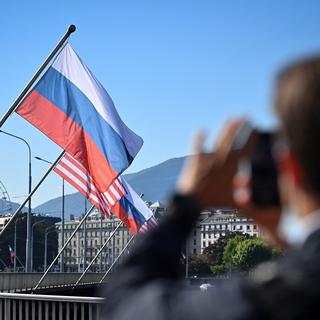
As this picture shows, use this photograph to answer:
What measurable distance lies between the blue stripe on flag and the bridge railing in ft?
17.1

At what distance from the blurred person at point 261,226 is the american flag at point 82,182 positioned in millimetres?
20295

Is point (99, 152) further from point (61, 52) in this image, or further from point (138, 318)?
point (138, 318)

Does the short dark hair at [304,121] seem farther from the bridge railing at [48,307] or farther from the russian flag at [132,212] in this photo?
the russian flag at [132,212]

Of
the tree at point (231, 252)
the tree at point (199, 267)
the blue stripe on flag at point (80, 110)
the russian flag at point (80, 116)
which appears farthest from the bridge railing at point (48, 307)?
the tree at point (231, 252)

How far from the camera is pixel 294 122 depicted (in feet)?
4.63

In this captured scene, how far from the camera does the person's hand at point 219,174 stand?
154cm

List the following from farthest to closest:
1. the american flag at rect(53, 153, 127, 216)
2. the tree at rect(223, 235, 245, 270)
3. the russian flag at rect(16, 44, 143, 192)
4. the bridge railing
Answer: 1. the tree at rect(223, 235, 245, 270)
2. the american flag at rect(53, 153, 127, 216)
3. the russian flag at rect(16, 44, 143, 192)
4. the bridge railing

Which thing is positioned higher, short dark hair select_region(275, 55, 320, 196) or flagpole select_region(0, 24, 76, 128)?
flagpole select_region(0, 24, 76, 128)

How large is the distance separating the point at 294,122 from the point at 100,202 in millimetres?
21530

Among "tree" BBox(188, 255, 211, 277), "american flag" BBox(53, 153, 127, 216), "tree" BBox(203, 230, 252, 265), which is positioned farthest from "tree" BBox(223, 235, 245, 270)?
"american flag" BBox(53, 153, 127, 216)

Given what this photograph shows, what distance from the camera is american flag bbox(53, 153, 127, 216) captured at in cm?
2216

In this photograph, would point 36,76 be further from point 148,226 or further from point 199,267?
point 199,267

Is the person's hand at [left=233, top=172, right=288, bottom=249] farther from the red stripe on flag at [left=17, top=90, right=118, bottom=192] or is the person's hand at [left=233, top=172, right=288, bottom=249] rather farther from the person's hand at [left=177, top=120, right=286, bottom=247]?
the red stripe on flag at [left=17, top=90, right=118, bottom=192]

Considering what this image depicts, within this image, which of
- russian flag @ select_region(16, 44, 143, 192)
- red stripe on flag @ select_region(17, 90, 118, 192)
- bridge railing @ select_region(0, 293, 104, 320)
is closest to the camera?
bridge railing @ select_region(0, 293, 104, 320)
